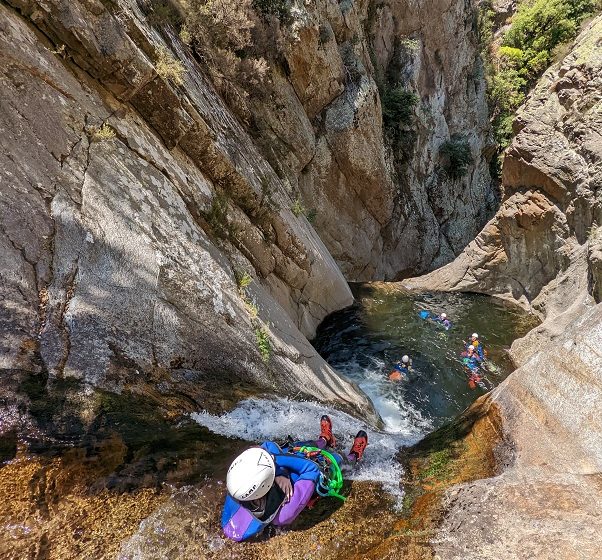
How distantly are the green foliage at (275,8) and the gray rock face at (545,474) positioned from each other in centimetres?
1241

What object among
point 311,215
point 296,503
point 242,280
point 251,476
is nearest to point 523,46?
point 311,215

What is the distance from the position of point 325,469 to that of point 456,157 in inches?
878

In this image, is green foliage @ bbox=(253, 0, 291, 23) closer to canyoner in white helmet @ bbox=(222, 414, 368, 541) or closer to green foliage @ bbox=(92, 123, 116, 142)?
green foliage @ bbox=(92, 123, 116, 142)

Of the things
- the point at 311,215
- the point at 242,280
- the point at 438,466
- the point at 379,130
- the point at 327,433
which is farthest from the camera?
the point at 379,130

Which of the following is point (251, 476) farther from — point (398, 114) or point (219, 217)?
point (398, 114)

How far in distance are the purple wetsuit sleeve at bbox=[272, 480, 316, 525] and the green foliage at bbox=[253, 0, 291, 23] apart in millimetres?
13422

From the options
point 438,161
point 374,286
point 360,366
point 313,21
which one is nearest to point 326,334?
point 360,366

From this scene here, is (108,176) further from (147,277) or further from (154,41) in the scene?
(154,41)

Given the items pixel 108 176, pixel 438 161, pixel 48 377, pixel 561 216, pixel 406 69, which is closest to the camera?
pixel 48 377

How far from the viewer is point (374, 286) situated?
53.5ft

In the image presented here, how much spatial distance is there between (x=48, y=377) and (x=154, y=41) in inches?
239

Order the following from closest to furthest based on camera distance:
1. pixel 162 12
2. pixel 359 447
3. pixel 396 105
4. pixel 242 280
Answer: pixel 359 447, pixel 242 280, pixel 162 12, pixel 396 105

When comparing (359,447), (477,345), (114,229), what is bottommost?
(477,345)

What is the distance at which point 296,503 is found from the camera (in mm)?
3436
